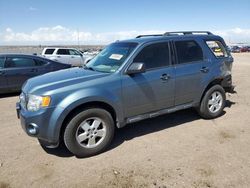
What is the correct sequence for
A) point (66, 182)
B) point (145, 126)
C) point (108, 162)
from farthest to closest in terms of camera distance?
1. point (145, 126)
2. point (108, 162)
3. point (66, 182)

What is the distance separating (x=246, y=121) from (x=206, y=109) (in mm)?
Answer: 931

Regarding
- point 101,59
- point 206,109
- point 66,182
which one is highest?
point 101,59

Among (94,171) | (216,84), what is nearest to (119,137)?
(94,171)

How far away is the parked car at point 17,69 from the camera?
319 inches

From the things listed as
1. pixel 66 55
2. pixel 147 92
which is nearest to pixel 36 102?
pixel 147 92

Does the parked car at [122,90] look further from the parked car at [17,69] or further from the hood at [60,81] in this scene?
the parked car at [17,69]

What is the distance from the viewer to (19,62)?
8453 mm

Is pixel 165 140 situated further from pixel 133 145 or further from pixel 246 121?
pixel 246 121

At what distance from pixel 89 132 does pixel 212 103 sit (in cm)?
304

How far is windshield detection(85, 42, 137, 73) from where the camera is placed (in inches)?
173

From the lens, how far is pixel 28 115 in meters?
3.70

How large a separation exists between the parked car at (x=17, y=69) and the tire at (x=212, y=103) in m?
5.77

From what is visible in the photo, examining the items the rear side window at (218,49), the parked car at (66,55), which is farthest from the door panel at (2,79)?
the parked car at (66,55)

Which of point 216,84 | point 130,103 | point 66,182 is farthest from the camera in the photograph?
point 216,84
